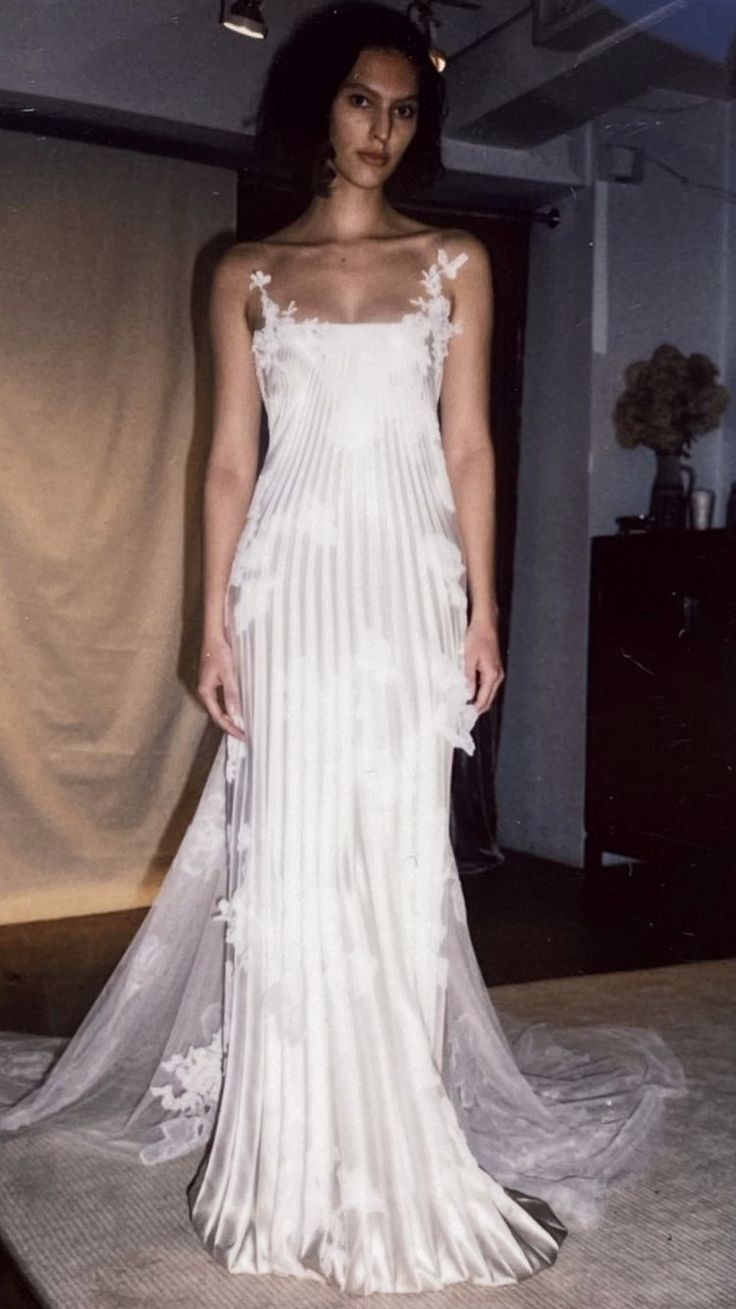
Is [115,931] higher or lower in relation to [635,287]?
lower

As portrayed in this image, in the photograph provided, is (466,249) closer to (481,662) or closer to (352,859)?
(481,662)

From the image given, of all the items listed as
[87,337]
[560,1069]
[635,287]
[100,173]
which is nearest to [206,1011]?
[560,1069]

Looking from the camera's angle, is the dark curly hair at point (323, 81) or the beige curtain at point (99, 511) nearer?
the dark curly hair at point (323, 81)

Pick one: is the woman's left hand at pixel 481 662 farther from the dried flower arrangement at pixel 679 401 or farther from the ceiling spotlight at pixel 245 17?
the dried flower arrangement at pixel 679 401

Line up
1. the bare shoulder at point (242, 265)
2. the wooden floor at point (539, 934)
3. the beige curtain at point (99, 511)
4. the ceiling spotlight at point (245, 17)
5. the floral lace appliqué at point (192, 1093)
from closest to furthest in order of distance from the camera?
1. the bare shoulder at point (242, 265)
2. the floral lace appliqué at point (192, 1093)
3. the wooden floor at point (539, 934)
4. the ceiling spotlight at point (245, 17)
5. the beige curtain at point (99, 511)

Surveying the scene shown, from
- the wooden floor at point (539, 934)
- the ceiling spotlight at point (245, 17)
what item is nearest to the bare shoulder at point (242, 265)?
the wooden floor at point (539, 934)

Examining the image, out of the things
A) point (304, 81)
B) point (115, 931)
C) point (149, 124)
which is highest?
point (149, 124)

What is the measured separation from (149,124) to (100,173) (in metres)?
0.22

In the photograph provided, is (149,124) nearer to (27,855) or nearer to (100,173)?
(100,173)

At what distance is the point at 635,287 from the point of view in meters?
4.87

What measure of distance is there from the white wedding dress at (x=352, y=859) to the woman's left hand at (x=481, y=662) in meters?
0.02

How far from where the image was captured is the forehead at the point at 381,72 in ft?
5.97

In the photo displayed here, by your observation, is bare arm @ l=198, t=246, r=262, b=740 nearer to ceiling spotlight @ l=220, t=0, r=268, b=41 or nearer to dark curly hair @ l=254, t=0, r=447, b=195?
dark curly hair @ l=254, t=0, r=447, b=195

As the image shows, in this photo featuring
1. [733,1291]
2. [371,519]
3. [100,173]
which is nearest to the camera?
[733,1291]
